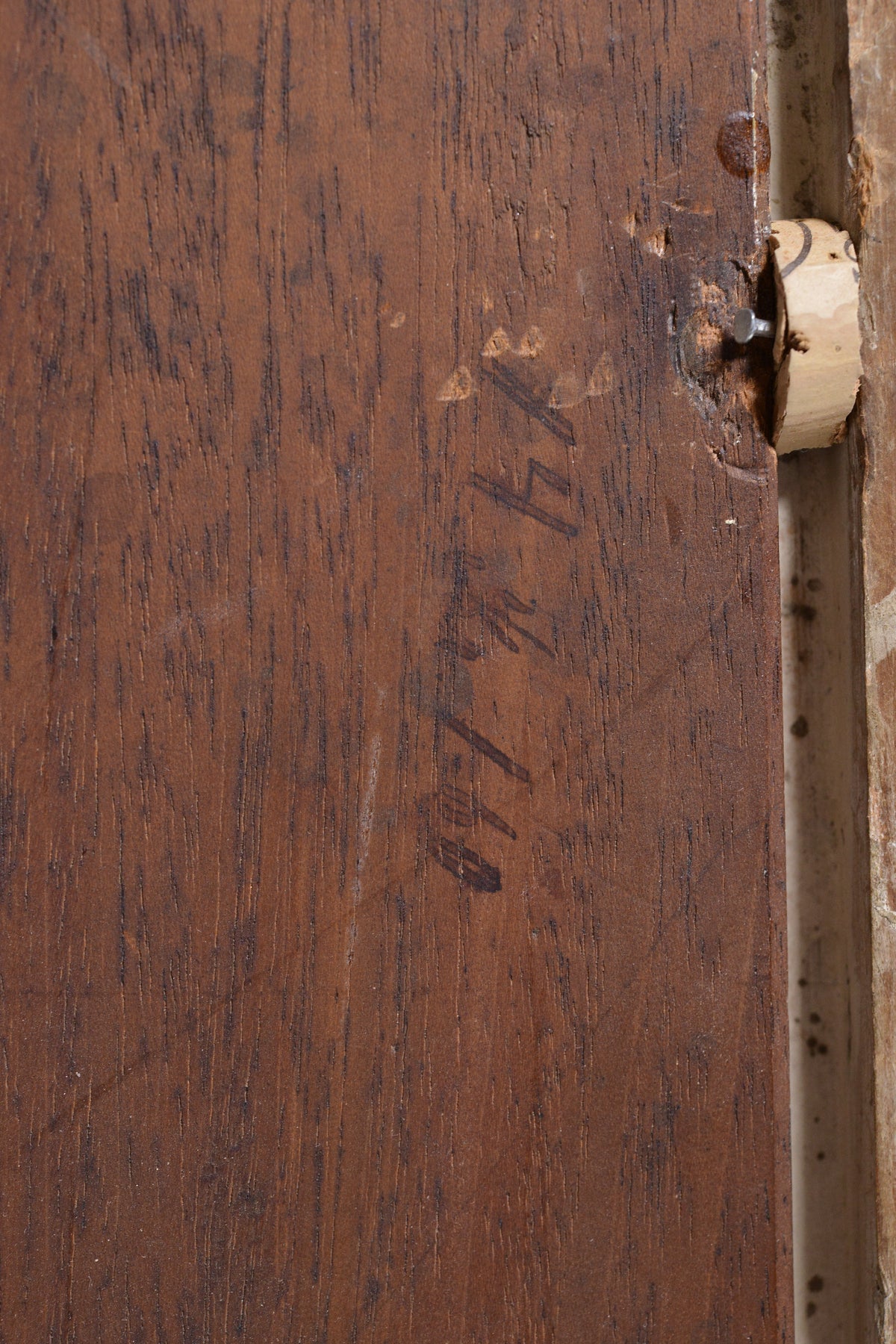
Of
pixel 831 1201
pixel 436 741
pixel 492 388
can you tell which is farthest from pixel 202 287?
pixel 831 1201

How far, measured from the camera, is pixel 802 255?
0.51 m

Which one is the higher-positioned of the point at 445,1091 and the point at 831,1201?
the point at 445,1091

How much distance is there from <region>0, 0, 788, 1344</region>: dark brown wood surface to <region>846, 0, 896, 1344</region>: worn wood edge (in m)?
0.07

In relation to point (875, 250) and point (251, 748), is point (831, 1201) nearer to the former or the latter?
point (251, 748)

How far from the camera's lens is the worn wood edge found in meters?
0.53

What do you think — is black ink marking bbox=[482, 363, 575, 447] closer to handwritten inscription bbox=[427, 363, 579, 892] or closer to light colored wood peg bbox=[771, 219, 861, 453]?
handwritten inscription bbox=[427, 363, 579, 892]

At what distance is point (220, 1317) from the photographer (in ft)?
1.62

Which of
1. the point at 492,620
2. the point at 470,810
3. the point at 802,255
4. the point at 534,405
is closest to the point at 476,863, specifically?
the point at 470,810

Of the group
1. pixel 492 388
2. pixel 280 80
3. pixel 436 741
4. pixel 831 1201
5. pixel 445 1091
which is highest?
pixel 280 80

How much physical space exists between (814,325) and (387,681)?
33 cm

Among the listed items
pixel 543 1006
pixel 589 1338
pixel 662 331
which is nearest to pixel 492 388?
pixel 662 331

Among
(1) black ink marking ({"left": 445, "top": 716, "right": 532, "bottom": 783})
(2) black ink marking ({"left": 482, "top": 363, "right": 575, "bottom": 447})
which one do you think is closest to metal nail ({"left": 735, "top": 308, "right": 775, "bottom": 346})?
(2) black ink marking ({"left": 482, "top": 363, "right": 575, "bottom": 447})

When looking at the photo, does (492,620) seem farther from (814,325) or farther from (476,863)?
(814,325)

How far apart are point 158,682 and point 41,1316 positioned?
0.37 metres
